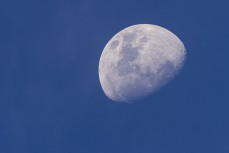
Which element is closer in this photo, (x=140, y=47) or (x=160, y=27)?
(x=140, y=47)

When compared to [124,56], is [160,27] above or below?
above

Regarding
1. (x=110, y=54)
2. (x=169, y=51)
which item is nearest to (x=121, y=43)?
(x=110, y=54)

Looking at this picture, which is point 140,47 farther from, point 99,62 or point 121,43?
point 99,62

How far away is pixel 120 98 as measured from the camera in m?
48.0

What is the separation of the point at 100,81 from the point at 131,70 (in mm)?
5068

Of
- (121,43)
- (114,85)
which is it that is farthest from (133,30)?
(114,85)

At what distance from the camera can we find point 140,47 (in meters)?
46.8

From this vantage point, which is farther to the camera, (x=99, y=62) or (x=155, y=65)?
(x=99, y=62)

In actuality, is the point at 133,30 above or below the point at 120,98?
above

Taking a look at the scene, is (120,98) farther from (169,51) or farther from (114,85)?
(169,51)

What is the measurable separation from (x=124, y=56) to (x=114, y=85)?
330 centimetres

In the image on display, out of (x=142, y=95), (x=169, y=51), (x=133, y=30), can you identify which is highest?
(x=133, y=30)

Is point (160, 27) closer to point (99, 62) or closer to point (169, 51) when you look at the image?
point (169, 51)

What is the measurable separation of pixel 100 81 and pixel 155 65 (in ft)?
22.6
